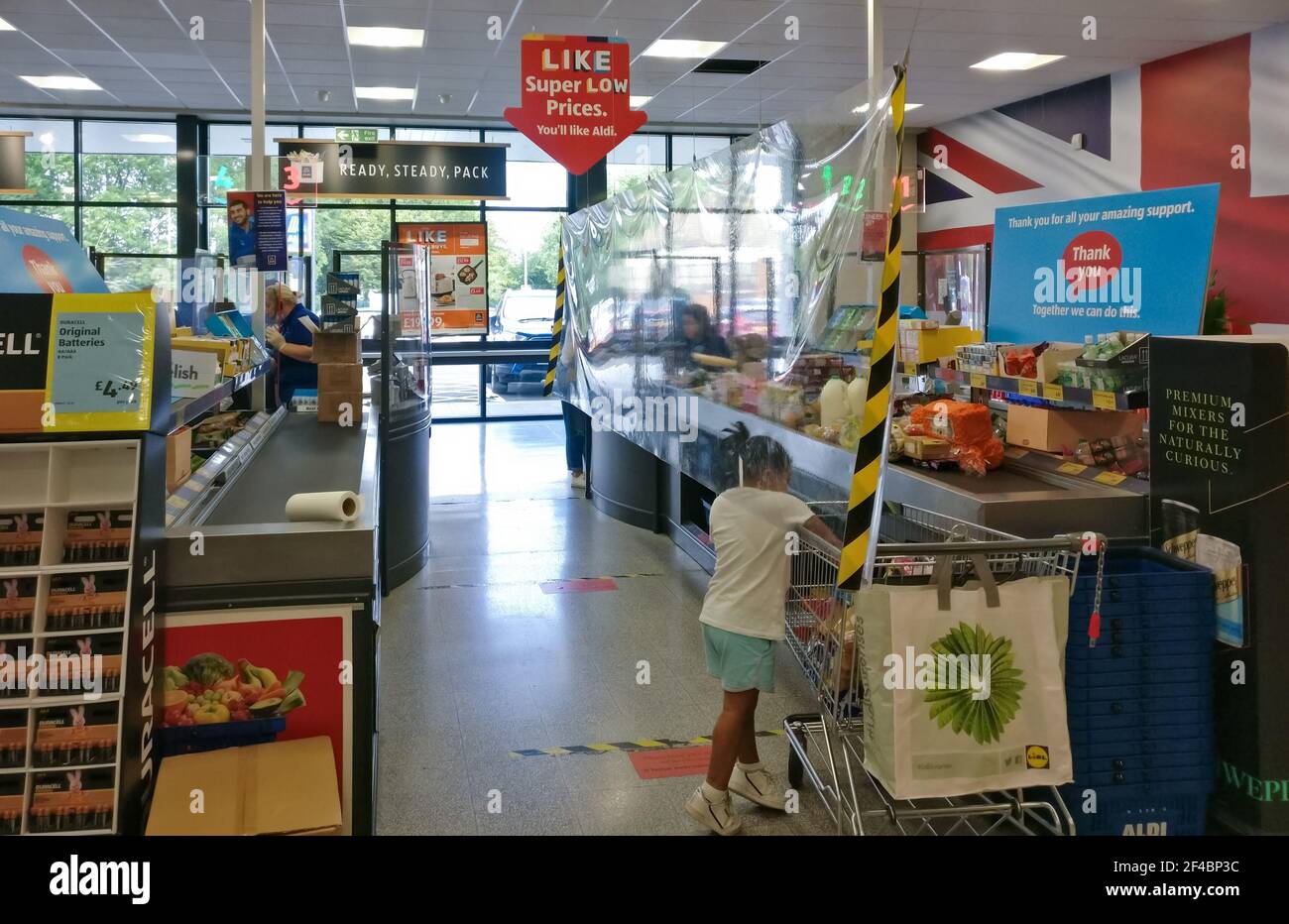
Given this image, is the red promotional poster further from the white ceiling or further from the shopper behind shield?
the shopper behind shield

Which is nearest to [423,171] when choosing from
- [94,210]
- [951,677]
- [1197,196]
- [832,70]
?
[832,70]

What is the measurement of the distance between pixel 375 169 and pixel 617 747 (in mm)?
7564

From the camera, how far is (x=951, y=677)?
115 inches

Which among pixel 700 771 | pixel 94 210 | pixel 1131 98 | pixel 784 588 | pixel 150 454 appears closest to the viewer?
pixel 150 454

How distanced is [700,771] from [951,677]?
1308 millimetres

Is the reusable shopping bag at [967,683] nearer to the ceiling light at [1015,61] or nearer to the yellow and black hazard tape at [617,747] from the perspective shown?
the yellow and black hazard tape at [617,747]

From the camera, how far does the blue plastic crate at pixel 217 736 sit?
9.42ft

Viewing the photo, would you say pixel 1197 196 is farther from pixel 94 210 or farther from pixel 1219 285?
pixel 94 210

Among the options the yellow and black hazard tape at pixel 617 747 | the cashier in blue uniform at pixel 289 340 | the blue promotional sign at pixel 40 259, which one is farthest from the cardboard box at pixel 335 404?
the blue promotional sign at pixel 40 259

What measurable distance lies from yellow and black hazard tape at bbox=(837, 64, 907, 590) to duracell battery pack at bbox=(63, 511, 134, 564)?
5.80 feet

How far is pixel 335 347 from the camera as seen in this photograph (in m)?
Answer: 5.91

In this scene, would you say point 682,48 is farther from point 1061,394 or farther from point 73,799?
point 73,799

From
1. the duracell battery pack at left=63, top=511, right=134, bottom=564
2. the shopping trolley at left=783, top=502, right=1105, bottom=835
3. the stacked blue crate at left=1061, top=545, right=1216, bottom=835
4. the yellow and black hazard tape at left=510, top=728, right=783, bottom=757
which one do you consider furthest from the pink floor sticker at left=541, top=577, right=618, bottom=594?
the duracell battery pack at left=63, top=511, right=134, bottom=564

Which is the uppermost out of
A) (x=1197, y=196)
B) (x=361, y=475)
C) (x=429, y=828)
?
(x=1197, y=196)
